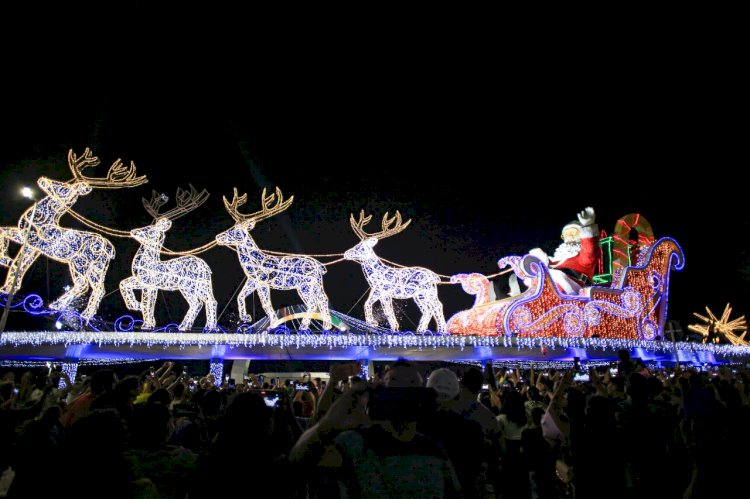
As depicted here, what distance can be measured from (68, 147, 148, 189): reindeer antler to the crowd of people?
549 inches

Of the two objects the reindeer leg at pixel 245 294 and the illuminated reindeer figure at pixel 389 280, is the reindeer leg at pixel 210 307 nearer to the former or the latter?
the reindeer leg at pixel 245 294

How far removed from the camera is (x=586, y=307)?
29.7 metres

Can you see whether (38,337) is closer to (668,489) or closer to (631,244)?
(668,489)

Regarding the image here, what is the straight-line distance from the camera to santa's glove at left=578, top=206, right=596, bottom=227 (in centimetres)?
3231

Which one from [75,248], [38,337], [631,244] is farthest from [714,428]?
[631,244]

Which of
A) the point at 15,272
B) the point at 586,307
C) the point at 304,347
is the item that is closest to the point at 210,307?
the point at 304,347

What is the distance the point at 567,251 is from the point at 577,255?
0.88 meters

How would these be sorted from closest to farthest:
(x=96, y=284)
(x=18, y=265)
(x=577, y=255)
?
(x=18, y=265)
(x=96, y=284)
(x=577, y=255)

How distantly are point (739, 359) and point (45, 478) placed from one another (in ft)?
144

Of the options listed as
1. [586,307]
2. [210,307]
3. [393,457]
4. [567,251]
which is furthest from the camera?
[567,251]

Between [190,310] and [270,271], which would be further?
[270,271]

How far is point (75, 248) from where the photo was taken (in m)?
18.1

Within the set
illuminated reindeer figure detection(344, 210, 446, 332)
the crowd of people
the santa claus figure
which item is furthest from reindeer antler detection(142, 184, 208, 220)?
the santa claus figure

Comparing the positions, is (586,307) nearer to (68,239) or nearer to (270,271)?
(270,271)
